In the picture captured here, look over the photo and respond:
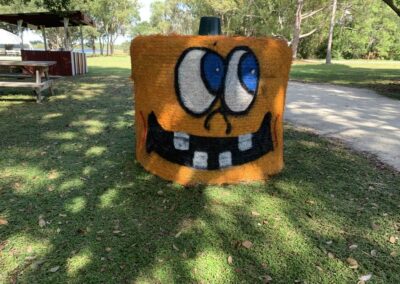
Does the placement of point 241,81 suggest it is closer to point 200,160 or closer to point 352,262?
point 200,160

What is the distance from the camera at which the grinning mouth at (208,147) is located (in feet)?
12.5

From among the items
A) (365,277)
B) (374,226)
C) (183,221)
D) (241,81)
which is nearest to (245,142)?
(241,81)

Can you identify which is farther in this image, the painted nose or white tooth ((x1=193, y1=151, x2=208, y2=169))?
white tooth ((x1=193, y1=151, x2=208, y2=169))

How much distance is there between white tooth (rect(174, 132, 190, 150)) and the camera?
381cm

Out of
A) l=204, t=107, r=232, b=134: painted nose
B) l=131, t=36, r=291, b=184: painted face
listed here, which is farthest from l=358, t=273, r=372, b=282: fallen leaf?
l=204, t=107, r=232, b=134: painted nose

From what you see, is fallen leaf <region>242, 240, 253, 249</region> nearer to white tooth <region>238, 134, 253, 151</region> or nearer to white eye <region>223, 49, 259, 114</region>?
white tooth <region>238, 134, 253, 151</region>

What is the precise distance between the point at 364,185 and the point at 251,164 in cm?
139

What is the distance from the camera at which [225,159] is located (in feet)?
12.7

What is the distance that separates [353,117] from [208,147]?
17.5ft

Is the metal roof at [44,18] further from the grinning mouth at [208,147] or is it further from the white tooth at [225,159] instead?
the white tooth at [225,159]

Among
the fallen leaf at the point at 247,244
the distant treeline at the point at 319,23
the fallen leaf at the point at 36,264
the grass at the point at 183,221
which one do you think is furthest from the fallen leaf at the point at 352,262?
the distant treeline at the point at 319,23

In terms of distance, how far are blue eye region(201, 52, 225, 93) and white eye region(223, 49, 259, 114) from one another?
8 cm

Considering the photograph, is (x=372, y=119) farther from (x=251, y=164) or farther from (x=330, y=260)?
(x=330, y=260)

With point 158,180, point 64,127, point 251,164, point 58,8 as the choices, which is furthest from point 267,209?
point 58,8
